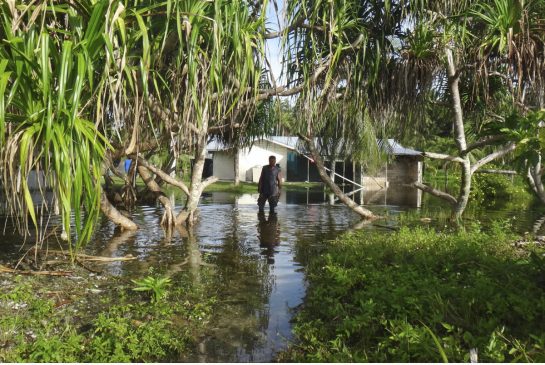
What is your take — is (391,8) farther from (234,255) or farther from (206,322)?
(206,322)

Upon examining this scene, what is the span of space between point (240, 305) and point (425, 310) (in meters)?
1.78

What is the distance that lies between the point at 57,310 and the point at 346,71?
6228 millimetres

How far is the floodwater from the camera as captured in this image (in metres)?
3.73

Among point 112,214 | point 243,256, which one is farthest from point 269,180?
point 243,256

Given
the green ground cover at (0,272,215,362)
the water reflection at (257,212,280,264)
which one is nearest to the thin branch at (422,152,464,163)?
the water reflection at (257,212,280,264)

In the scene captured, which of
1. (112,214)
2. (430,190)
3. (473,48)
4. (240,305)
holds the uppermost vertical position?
(473,48)

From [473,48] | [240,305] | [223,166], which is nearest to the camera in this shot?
[240,305]

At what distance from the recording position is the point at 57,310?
405cm

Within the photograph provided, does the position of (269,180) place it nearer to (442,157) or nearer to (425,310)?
(442,157)

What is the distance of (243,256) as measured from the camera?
268 inches

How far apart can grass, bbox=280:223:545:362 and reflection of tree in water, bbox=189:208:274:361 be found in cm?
36

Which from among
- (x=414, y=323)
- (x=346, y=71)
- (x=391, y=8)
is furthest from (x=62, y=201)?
(x=391, y=8)

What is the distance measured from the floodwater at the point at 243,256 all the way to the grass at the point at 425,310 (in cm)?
32

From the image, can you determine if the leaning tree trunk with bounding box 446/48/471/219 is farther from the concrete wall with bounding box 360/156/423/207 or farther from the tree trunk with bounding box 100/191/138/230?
the concrete wall with bounding box 360/156/423/207
